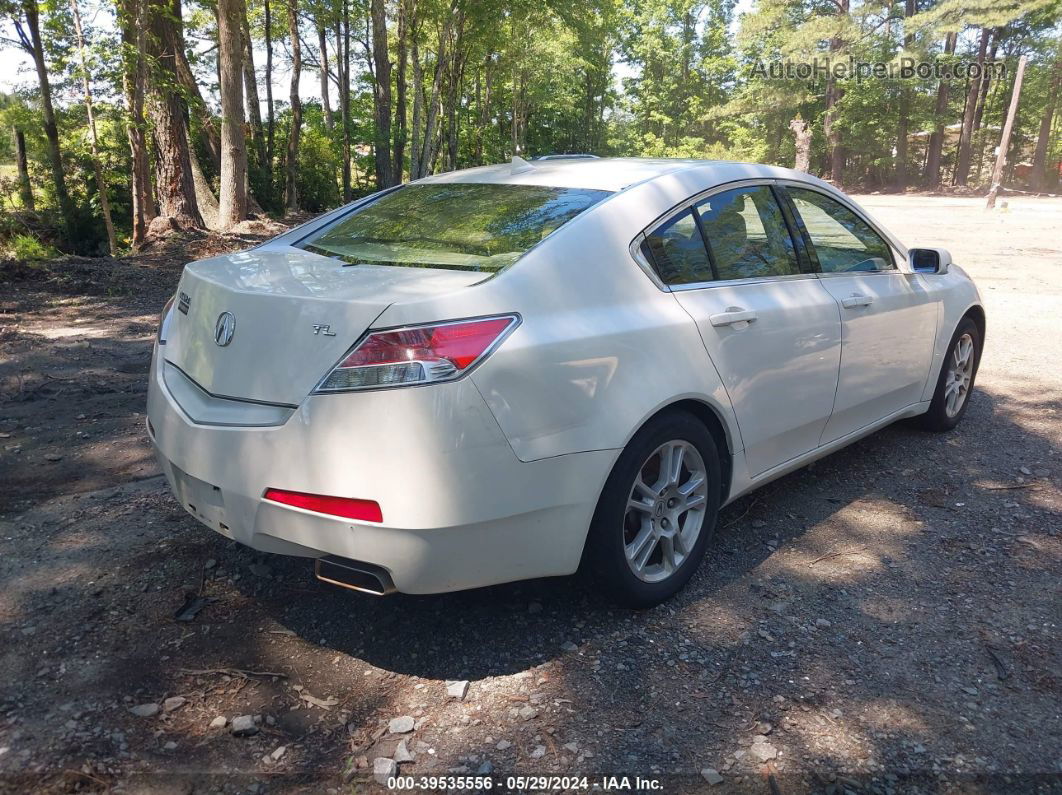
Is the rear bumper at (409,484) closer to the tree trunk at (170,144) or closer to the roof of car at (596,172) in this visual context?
the roof of car at (596,172)

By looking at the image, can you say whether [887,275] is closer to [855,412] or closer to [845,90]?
[855,412]

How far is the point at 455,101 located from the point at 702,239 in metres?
34.0

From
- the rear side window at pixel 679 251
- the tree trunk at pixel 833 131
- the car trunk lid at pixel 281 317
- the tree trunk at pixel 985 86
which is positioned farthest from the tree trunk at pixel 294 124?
the tree trunk at pixel 985 86

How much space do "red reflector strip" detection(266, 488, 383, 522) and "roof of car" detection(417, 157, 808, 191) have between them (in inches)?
63.6

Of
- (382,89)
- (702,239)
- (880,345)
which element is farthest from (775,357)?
(382,89)

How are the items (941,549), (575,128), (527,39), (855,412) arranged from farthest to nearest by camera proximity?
(575,128) < (527,39) < (855,412) < (941,549)

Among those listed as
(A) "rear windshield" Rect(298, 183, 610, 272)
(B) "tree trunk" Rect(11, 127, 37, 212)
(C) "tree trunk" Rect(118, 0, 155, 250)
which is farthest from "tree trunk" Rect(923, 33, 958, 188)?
(A) "rear windshield" Rect(298, 183, 610, 272)

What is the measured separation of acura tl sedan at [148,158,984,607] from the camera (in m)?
2.35

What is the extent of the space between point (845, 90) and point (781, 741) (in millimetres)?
55298

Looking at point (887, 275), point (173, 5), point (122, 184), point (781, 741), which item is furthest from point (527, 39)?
point (781, 741)

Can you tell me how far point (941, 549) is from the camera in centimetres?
368

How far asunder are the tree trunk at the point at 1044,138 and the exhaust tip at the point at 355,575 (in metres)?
59.6

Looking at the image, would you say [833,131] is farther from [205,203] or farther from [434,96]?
[205,203]

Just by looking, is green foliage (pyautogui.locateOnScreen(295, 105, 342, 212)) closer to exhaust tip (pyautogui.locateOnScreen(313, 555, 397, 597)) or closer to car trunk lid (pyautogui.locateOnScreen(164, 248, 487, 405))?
car trunk lid (pyautogui.locateOnScreen(164, 248, 487, 405))
